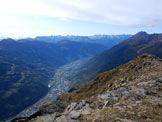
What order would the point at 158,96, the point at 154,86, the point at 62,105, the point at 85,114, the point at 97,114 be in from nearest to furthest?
the point at 97,114 → the point at 85,114 → the point at 158,96 → the point at 154,86 → the point at 62,105

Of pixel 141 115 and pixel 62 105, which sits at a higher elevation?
pixel 141 115

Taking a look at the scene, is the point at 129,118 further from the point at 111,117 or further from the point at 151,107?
the point at 151,107

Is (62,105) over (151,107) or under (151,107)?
under

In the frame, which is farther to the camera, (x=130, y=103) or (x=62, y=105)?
(x=62, y=105)

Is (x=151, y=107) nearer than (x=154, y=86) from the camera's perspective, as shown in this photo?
Yes

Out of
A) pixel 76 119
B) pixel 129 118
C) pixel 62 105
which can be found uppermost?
pixel 129 118

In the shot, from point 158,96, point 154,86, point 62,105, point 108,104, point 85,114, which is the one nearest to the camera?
point 85,114

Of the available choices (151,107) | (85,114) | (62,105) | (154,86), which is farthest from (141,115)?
(62,105)

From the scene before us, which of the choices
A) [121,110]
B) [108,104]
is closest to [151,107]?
[121,110]

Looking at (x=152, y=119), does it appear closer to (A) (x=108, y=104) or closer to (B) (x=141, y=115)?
(B) (x=141, y=115)
